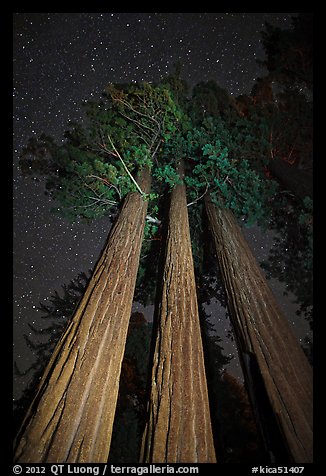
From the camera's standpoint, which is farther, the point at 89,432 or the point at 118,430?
the point at 118,430

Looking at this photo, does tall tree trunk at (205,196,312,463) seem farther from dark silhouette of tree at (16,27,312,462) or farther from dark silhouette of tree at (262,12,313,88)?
dark silhouette of tree at (262,12,313,88)

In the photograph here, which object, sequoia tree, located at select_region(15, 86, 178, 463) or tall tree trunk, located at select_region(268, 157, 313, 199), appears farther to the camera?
tall tree trunk, located at select_region(268, 157, 313, 199)

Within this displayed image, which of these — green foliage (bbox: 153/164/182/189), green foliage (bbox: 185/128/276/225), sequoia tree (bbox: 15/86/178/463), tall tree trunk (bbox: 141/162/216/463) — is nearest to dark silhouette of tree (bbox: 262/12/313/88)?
green foliage (bbox: 185/128/276/225)

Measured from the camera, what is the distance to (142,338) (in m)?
7.78

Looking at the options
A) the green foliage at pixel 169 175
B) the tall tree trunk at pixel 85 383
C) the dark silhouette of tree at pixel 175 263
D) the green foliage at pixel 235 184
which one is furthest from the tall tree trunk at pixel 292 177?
the tall tree trunk at pixel 85 383

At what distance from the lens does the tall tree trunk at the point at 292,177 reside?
4.18 meters

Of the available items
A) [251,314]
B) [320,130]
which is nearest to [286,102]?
[320,130]

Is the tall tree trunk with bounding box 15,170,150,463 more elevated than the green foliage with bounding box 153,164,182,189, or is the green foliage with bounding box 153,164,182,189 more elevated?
the green foliage with bounding box 153,164,182,189

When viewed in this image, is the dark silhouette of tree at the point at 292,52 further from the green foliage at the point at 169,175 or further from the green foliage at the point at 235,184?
the green foliage at the point at 169,175

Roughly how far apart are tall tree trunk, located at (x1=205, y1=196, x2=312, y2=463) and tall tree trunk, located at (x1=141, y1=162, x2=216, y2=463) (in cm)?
55

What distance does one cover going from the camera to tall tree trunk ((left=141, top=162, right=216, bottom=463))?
74.0 inches

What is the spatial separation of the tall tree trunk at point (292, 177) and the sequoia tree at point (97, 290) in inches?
91.3

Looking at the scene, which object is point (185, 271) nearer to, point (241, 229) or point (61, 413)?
point (241, 229)

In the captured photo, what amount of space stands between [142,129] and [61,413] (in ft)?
16.8
